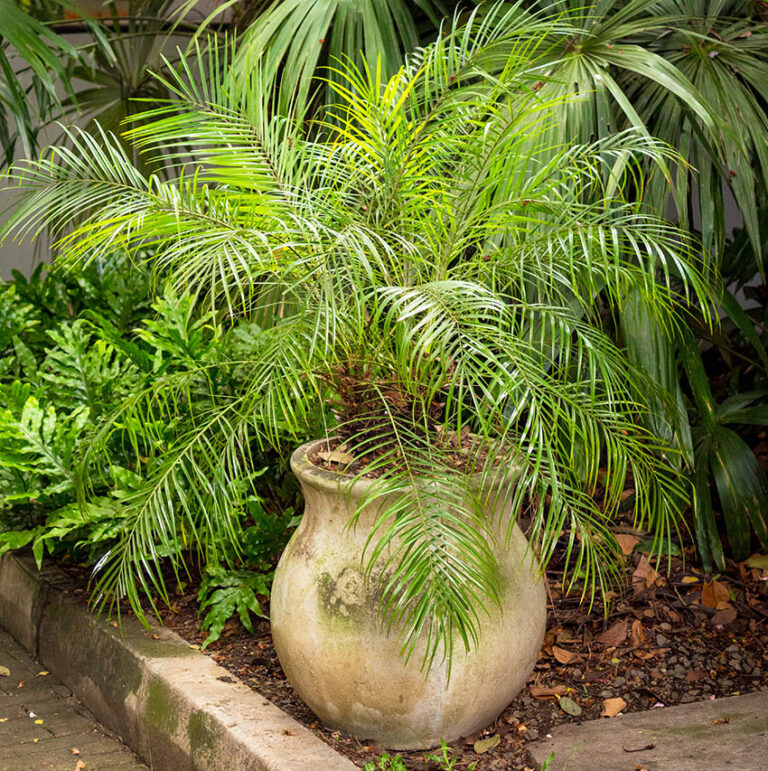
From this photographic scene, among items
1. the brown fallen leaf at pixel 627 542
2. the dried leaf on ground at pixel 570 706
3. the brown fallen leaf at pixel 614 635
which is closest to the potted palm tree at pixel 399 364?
the dried leaf on ground at pixel 570 706

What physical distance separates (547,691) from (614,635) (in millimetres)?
380

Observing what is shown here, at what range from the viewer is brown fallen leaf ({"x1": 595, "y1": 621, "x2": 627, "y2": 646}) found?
302 centimetres

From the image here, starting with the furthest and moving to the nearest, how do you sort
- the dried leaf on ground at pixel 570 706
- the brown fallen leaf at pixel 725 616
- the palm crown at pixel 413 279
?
the brown fallen leaf at pixel 725 616, the dried leaf on ground at pixel 570 706, the palm crown at pixel 413 279

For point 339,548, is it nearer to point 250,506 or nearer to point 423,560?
point 423,560

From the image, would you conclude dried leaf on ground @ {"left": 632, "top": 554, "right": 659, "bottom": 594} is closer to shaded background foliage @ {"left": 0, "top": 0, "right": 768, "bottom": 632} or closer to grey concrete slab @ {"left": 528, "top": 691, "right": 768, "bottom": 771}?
shaded background foliage @ {"left": 0, "top": 0, "right": 768, "bottom": 632}

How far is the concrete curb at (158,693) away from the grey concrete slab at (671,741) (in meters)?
0.58

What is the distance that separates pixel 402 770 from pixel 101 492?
162 centimetres

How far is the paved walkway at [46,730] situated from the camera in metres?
2.71

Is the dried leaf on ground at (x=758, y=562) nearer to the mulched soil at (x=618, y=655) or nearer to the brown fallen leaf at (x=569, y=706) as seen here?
the mulched soil at (x=618, y=655)

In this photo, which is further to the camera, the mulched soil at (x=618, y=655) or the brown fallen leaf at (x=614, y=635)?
the brown fallen leaf at (x=614, y=635)

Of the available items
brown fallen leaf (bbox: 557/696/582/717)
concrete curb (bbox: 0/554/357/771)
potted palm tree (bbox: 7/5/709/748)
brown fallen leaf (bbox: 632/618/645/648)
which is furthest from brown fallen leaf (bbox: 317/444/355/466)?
brown fallen leaf (bbox: 632/618/645/648)

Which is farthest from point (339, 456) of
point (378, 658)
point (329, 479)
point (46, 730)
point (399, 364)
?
point (46, 730)

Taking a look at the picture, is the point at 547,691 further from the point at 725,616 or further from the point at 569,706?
the point at 725,616

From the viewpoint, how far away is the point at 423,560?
83.5 inches
